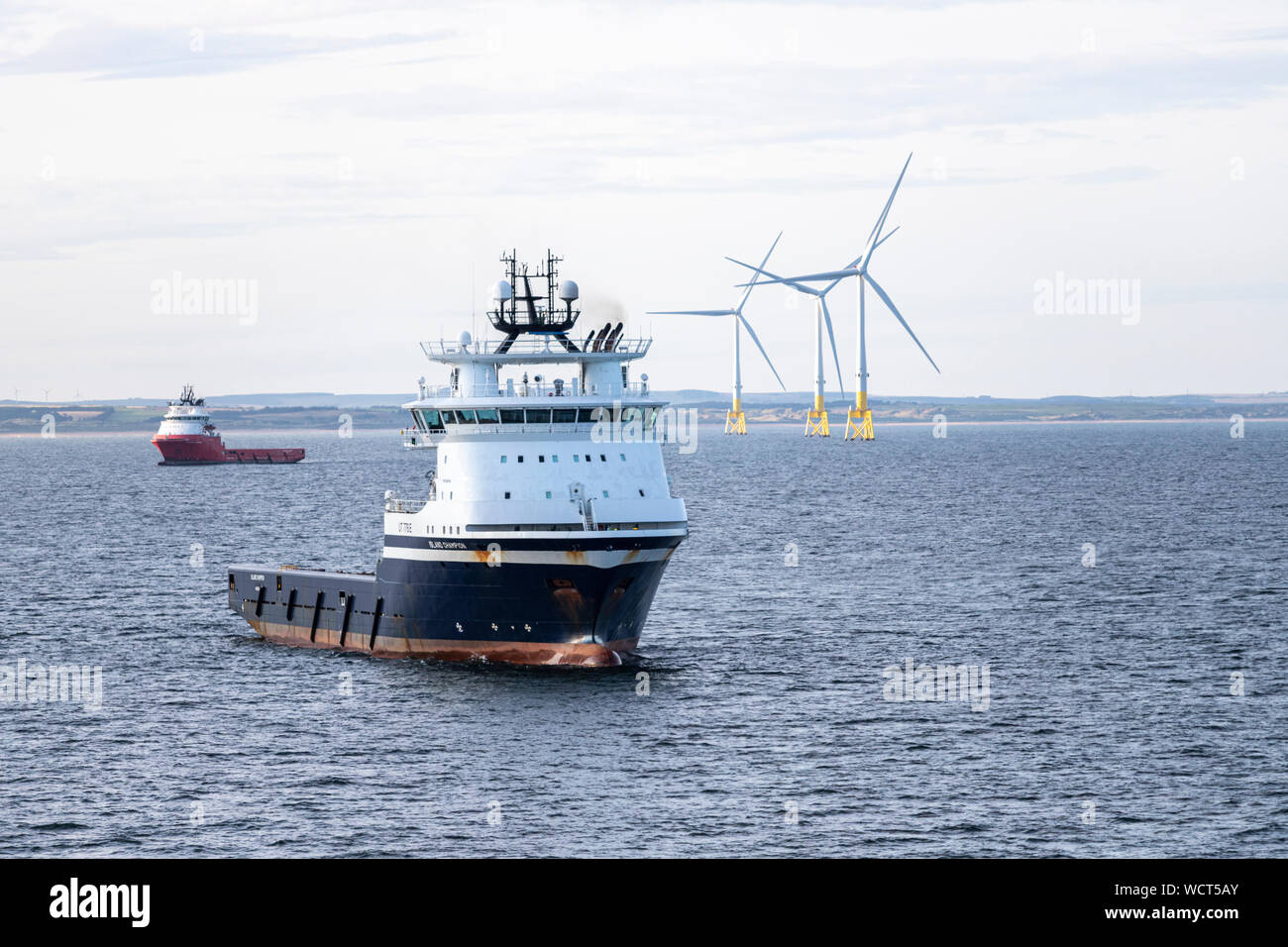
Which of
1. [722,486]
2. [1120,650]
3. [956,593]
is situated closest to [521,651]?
[1120,650]

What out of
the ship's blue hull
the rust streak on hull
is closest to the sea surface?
the rust streak on hull

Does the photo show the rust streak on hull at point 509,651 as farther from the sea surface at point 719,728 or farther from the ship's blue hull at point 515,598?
the sea surface at point 719,728

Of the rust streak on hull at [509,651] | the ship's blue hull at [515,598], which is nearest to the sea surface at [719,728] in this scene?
the rust streak on hull at [509,651]

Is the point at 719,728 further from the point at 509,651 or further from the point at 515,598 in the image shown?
Result: the point at 509,651

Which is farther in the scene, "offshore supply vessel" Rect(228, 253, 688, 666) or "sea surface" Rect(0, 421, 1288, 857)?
"offshore supply vessel" Rect(228, 253, 688, 666)

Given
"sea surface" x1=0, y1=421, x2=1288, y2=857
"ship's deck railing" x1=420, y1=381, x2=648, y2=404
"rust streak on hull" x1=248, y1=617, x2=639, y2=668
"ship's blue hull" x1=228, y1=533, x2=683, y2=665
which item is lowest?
"sea surface" x1=0, y1=421, x2=1288, y2=857

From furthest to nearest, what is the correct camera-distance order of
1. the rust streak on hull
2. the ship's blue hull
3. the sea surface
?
the rust streak on hull → the ship's blue hull → the sea surface

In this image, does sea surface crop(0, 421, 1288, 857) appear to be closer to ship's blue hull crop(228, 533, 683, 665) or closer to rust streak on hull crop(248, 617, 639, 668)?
rust streak on hull crop(248, 617, 639, 668)

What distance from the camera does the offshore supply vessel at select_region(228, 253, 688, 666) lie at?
176ft

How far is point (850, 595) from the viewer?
8119cm

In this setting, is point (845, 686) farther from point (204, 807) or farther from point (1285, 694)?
point (204, 807)

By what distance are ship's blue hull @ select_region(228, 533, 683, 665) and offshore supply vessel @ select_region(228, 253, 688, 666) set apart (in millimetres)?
52

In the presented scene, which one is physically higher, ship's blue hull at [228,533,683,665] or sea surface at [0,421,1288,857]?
ship's blue hull at [228,533,683,665]

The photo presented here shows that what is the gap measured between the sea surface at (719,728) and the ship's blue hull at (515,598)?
4.08 ft
